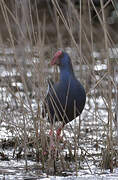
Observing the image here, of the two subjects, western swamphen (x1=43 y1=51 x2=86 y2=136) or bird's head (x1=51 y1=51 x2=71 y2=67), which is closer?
western swamphen (x1=43 y1=51 x2=86 y2=136)

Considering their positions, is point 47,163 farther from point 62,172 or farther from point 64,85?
point 64,85

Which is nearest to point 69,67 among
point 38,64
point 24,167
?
point 38,64

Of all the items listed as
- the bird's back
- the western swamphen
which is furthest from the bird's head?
the bird's back

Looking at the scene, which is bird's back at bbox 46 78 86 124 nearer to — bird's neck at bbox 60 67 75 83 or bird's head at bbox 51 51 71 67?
bird's neck at bbox 60 67 75 83

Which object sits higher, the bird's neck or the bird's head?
the bird's head

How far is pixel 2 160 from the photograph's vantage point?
405 centimetres

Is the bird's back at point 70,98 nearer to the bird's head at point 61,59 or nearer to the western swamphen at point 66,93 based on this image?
the western swamphen at point 66,93

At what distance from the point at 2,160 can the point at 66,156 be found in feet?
1.70

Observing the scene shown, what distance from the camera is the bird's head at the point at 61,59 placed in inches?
179

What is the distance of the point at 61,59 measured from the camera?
456cm

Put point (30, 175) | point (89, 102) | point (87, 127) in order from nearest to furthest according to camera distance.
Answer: point (30, 175), point (87, 127), point (89, 102)

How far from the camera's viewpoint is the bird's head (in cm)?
454

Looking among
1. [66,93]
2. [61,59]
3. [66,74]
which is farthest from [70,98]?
[61,59]

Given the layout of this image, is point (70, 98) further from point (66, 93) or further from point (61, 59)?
point (61, 59)
